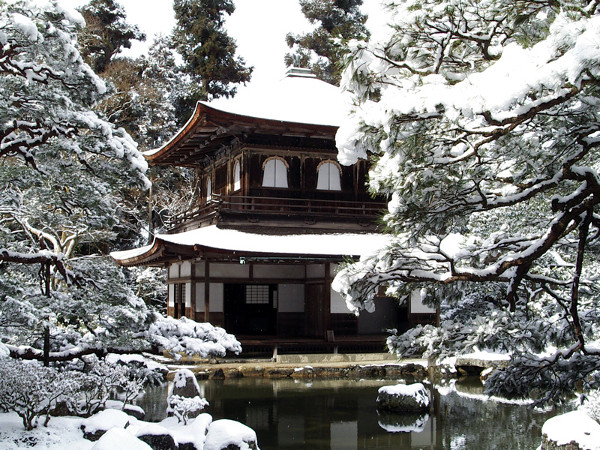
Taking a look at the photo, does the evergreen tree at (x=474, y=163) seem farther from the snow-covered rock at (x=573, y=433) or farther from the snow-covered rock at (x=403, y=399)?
the snow-covered rock at (x=403, y=399)

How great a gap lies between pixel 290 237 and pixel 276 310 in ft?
8.30

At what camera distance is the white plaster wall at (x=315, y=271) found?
61.7ft

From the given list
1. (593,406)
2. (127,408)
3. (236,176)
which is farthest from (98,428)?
(236,176)

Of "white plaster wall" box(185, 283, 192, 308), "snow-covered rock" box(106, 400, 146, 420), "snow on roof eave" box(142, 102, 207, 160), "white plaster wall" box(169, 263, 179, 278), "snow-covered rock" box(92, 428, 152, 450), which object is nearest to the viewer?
"snow-covered rock" box(92, 428, 152, 450)

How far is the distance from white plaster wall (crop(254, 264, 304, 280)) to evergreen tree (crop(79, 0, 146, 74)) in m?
17.5

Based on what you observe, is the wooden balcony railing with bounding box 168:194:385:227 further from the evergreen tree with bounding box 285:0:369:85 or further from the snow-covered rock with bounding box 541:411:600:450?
the evergreen tree with bounding box 285:0:369:85

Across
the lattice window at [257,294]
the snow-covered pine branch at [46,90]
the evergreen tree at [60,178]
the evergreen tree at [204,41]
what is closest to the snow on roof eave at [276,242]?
the lattice window at [257,294]

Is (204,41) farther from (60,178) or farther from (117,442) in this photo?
(117,442)

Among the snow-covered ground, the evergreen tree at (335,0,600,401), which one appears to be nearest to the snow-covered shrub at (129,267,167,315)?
the snow-covered ground

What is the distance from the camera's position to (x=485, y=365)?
53.0ft

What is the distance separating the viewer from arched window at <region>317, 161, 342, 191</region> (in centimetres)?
2027

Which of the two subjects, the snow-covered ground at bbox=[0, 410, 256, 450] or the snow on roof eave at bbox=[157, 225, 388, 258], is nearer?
the snow-covered ground at bbox=[0, 410, 256, 450]

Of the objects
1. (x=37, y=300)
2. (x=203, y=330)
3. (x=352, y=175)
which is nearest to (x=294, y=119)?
(x=352, y=175)

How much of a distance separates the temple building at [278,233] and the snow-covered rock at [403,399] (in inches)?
219
